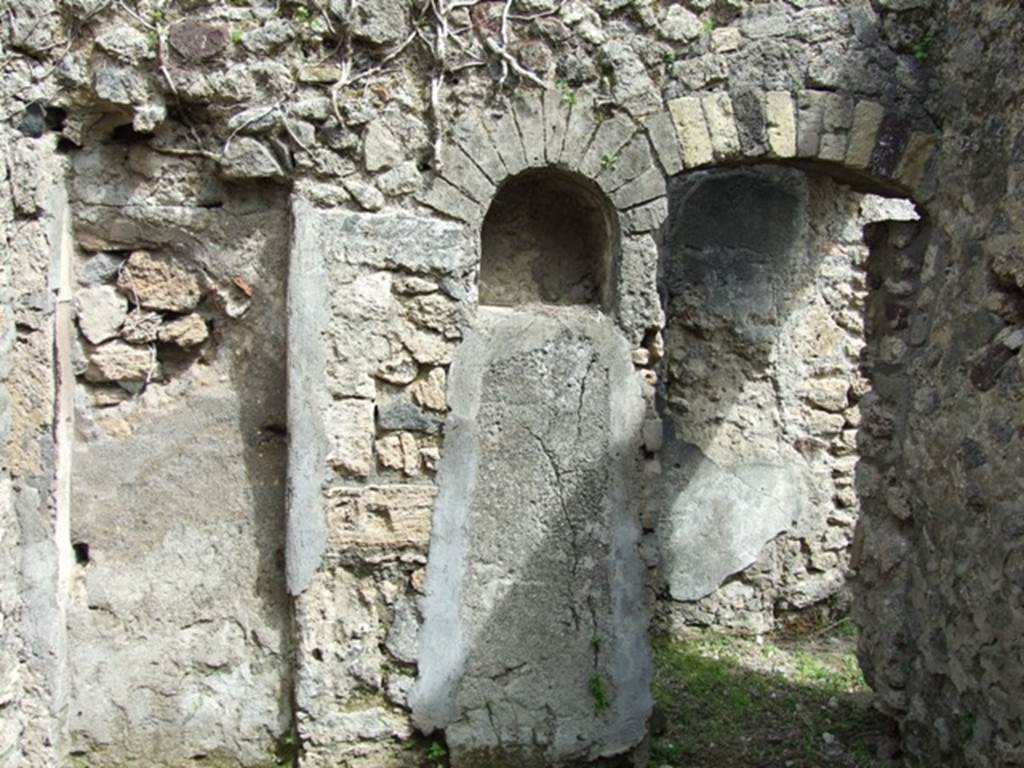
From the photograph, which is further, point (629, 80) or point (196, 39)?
point (629, 80)

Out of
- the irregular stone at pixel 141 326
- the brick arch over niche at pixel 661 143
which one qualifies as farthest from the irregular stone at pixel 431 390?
the irregular stone at pixel 141 326

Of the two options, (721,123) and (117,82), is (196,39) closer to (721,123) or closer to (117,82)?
(117,82)

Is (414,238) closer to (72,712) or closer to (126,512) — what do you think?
(126,512)

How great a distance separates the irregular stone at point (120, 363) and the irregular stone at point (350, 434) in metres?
0.67

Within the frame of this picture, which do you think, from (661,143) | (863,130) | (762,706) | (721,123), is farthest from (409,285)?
(762,706)

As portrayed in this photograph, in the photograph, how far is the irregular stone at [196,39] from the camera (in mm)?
3203

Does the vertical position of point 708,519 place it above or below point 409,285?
below

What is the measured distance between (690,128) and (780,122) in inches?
13.1

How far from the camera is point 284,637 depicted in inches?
136

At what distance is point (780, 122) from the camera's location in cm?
353

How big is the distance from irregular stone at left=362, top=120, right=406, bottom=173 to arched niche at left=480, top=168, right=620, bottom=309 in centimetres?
49

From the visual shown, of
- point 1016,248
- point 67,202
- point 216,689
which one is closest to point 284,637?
point 216,689

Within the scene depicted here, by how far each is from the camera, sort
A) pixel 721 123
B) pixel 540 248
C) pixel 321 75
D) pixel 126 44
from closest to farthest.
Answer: pixel 126 44, pixel 321 75, pixel 721 123, pixel 540 248

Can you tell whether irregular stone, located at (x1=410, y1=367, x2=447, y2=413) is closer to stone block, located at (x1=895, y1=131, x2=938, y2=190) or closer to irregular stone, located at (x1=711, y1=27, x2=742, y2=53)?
irregular stone, located at (x1=711, y1=27, x2=742, y2=53)
